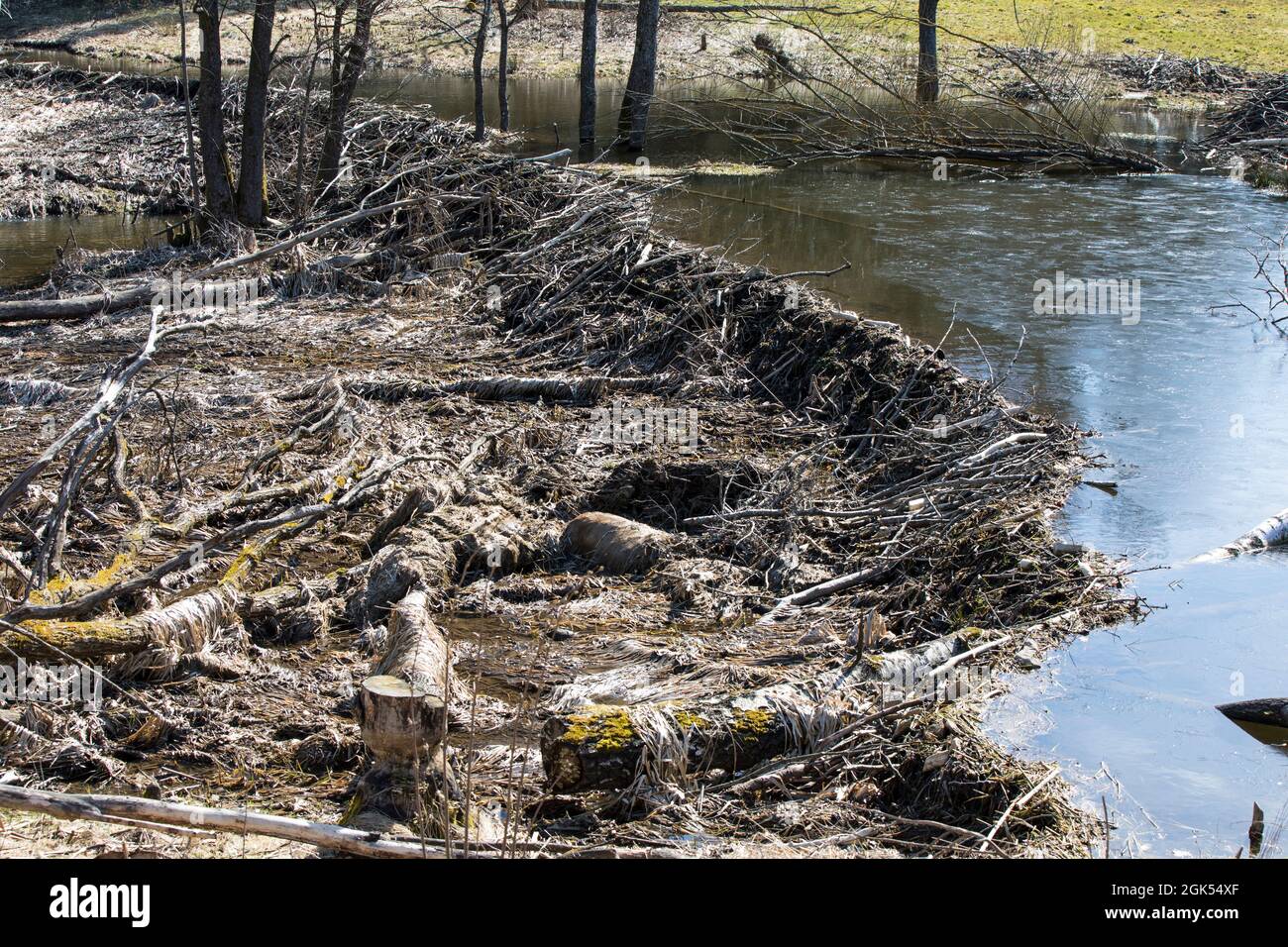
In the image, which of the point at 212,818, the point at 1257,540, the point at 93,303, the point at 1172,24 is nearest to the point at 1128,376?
the point at 1257,540

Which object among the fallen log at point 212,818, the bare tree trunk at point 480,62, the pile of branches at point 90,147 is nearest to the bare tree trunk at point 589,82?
the bare tree trunk at point 480,62

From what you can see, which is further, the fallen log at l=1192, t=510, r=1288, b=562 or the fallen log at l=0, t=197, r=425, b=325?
the fallen log at l=0, t=197, r=425, b=325

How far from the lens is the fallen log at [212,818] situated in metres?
3.31

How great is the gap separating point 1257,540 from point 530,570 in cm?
412

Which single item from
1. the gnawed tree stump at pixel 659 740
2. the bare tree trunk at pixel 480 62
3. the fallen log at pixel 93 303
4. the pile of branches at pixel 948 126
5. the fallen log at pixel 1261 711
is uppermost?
the bare tree trunk at pixel 480 62

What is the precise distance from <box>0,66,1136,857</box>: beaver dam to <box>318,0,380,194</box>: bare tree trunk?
2.70 meters

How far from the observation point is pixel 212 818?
3.45 metres

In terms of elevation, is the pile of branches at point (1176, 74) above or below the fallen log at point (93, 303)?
above

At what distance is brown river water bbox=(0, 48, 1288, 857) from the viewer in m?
4.71

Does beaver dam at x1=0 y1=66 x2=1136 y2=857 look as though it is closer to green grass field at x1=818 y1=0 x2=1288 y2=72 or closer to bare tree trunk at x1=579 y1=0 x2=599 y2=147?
bare tree trunk at x1=579 y1=0 x2=599 y2=147

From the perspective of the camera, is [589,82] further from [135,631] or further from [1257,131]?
[135,631]

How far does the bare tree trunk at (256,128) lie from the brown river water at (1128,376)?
2.14 meters

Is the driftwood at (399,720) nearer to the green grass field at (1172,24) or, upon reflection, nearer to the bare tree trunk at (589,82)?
the bare tree trunk at (589,82)

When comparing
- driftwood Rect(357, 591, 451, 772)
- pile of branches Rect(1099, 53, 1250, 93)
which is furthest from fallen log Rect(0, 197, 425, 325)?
pile of branches Rect(1099, 53, 1250, 93)
